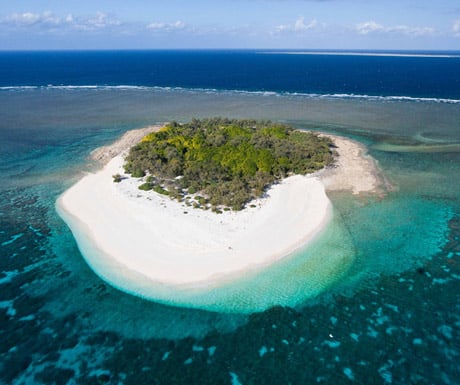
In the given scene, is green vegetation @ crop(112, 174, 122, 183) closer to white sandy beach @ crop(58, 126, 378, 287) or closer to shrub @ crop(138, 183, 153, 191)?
white sandy beach @ crop(58, 126, 378, 287)

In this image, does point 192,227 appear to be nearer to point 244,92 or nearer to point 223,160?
point 223,160

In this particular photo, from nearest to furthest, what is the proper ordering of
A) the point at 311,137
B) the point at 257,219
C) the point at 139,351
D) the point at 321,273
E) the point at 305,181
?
the point at 139,351
the point at 321,273
the point at 257,219
the point at 305,181
the point at 311,137

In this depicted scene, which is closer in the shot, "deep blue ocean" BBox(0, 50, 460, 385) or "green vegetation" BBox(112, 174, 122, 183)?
"deep blue ocean" BBox(0, 50, 460, 385)

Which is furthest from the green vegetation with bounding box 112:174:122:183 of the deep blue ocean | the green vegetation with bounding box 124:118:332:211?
the deep blue ocean

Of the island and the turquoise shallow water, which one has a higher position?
the island

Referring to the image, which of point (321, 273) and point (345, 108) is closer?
point (321, 273)

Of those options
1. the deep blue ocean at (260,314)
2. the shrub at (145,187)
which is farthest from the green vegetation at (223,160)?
the deep blue ocean at (260,314)

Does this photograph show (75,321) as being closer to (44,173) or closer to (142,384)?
(142,384)

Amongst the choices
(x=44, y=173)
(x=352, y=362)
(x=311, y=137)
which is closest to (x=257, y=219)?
(x=352, y=362)
